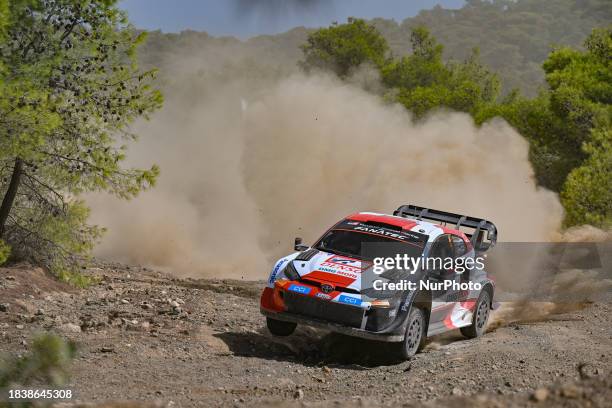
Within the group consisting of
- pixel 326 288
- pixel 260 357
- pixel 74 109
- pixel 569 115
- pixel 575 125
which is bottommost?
pixel 260 357

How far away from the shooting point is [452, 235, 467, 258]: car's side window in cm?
1190

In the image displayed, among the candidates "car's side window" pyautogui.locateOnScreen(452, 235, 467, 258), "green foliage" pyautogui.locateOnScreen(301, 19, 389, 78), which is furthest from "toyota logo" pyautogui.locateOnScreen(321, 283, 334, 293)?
"green foliage" pyautogui.locateOnScreen(301, 19, 389, 78)

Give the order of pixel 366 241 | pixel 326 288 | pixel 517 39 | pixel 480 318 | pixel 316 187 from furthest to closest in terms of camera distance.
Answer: pixel 517 39
pixel 316 187
pixel 480 318
pixel 366 241
pixel 326 288

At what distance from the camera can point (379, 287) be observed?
10289 mm

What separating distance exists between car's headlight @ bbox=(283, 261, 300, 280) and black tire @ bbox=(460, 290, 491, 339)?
307 centimetres

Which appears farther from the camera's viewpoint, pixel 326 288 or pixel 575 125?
pixel 575 125

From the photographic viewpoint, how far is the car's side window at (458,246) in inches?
469

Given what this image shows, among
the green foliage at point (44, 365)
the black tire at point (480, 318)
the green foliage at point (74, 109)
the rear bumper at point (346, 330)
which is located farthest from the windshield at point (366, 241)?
the green foliage at point (44, 365)

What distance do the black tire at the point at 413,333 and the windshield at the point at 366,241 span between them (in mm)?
836

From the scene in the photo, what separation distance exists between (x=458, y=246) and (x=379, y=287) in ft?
7.15

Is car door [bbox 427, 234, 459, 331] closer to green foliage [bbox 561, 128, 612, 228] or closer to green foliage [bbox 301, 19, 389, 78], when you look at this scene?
green foliage [bbox 561, 128, 612, 228]

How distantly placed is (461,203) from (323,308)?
13.0 m

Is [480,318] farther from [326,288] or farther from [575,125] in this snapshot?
[575,125]

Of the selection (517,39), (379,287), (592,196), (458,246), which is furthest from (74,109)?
(517,39)
